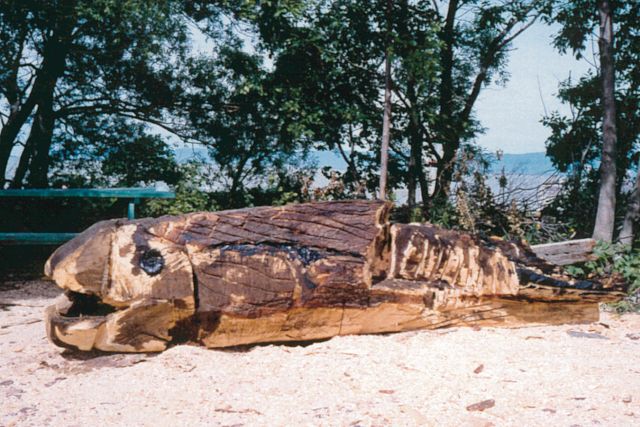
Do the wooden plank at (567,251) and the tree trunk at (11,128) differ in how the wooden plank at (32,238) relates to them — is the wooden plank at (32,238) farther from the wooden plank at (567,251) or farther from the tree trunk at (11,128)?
the wooden plank at (567,251)

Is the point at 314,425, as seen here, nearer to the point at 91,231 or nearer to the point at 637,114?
the point at 91,231

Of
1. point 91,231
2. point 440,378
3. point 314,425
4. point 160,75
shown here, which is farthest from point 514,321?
point 160,75

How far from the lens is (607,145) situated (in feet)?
21.8

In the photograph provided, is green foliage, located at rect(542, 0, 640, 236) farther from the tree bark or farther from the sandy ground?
the sandy ground

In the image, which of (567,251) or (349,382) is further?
(567,251)

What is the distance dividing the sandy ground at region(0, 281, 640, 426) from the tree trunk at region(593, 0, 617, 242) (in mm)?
2228

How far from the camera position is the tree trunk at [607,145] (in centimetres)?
653

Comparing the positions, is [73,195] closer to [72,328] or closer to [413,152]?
[72,328]

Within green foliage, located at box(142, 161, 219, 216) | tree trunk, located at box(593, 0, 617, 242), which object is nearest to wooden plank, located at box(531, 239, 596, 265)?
tree trunk, located at box(593, 0, 617, 242)

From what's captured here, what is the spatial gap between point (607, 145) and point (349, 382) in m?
4.57

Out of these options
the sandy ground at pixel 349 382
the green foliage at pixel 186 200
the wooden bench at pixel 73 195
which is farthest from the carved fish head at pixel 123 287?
the green foliage at pixel 186 200

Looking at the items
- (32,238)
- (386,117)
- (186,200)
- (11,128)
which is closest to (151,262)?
(32,238)

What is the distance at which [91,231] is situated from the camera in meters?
4.16

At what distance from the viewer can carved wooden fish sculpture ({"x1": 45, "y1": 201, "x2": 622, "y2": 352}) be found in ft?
13.0
